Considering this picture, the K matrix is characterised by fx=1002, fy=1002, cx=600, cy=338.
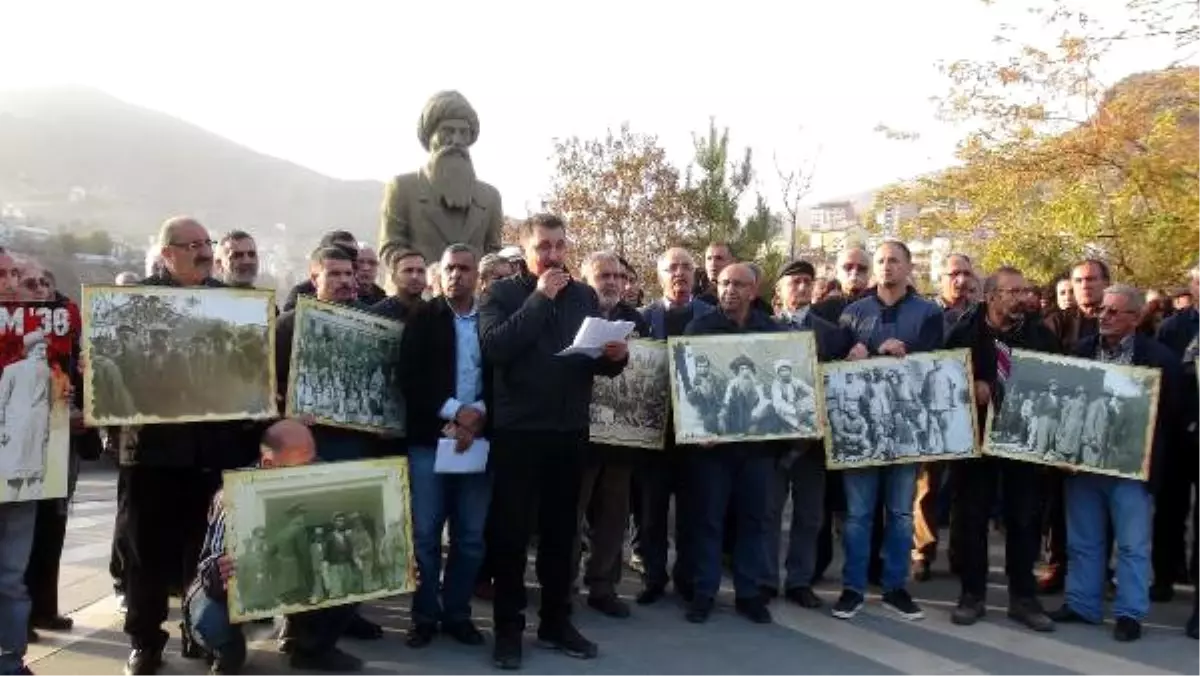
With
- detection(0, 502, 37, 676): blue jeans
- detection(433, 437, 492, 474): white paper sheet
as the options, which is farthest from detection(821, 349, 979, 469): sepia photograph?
detection(0, 502, 37, 676): blue jeans

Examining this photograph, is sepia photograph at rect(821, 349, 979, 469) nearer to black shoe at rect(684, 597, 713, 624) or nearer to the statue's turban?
black shoe at rect(684, 597, 713, 624)

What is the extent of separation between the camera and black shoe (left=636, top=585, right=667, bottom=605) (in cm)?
652

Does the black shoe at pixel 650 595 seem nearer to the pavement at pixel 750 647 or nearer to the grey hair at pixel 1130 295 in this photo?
the pavement at pixel 750 647

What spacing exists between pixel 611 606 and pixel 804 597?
50.7 inches

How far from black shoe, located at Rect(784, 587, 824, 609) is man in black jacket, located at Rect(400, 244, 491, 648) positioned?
2187mm

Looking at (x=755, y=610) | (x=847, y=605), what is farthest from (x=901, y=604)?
(x=755, y=610)

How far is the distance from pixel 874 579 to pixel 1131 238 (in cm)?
742

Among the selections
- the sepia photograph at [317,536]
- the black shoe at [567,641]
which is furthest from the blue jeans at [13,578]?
the black shoe at [567,641]

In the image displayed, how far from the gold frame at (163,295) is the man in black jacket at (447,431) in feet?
2.39

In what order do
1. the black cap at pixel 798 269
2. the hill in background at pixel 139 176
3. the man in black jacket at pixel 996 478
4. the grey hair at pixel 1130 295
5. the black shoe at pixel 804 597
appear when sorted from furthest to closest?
1. the hill in background at pixel 139 176
2. the black cap at pixel 798 269
3. the black shoe at pixel 804 597
4. the man in black jacket at pixel 996 478
5. the grey hair at pixel 1130 295

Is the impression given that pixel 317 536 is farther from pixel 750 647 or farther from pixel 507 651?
pixel 750 647

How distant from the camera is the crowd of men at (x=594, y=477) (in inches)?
190

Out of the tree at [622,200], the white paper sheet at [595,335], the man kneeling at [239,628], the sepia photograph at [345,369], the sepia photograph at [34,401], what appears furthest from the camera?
the tree at [622,200]

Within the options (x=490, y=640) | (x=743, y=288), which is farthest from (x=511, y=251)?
(x=490, y=640)
